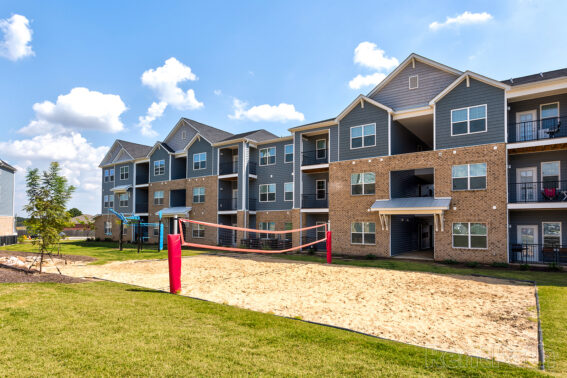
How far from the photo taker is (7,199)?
4050cm

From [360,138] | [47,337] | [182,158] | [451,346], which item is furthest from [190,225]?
[451,346]

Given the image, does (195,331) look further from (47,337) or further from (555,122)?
(555,122)

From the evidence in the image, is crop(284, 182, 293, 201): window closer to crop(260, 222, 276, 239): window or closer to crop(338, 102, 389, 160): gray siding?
crop(260, 222, 276, 239): window

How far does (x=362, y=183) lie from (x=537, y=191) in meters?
10.3

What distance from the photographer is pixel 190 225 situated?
3428 cm

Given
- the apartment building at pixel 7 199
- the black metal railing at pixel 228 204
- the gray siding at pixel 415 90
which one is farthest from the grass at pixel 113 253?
the gray siding at pixel 415 90

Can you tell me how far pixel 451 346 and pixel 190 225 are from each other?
31.3 m

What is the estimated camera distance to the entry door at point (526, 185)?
19.1 m

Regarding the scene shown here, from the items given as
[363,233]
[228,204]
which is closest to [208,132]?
[228,204]

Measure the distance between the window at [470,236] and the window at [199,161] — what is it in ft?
79.7

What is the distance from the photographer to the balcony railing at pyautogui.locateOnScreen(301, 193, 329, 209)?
26891mm

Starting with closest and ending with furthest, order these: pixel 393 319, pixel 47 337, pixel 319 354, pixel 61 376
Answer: pixel 61 376 < pixel 319 354 < pixel 47 337 < pixel 393 319

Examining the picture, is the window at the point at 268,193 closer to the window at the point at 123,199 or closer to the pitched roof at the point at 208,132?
the pitched roof at the point at 208,132

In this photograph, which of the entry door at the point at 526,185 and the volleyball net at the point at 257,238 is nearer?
the entry door at the point at 526,185
